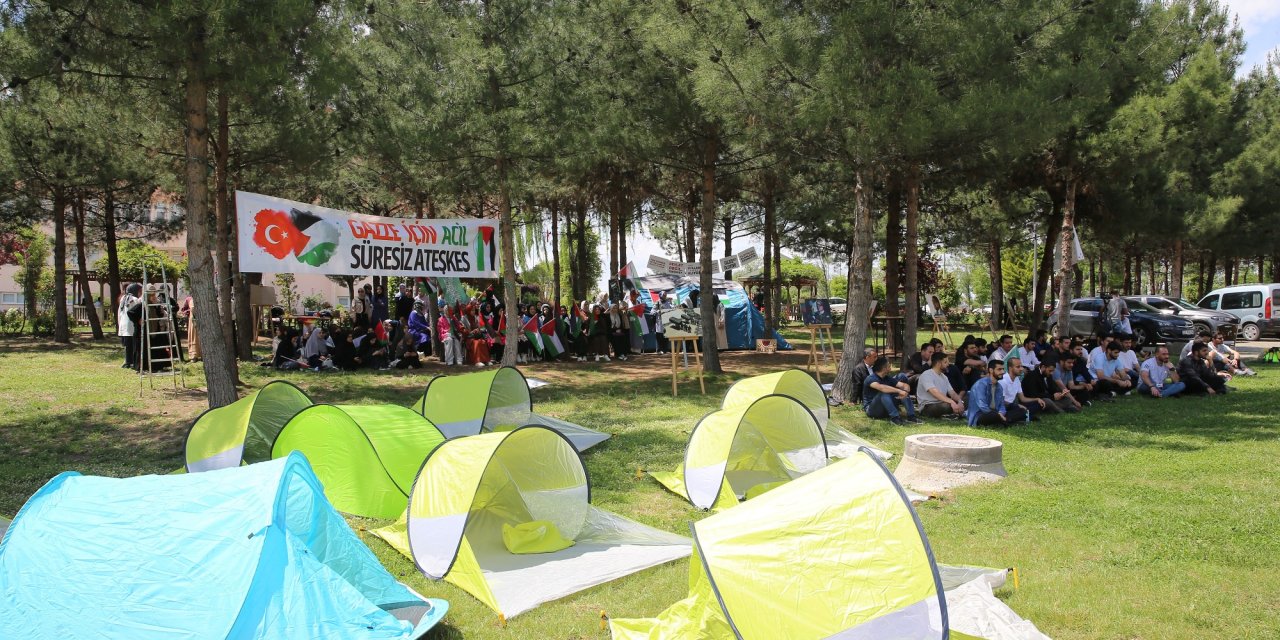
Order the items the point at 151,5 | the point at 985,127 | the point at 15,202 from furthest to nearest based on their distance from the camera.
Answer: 1. the point at 15,202
2. the point at 985,127
3. the point at 151,5

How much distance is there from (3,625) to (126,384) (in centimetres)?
929

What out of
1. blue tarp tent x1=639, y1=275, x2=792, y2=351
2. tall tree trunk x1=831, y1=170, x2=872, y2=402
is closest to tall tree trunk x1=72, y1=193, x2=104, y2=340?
blue tarp tent x1=639, y1=275, x2=792, y2=351

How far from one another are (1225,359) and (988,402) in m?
7.67

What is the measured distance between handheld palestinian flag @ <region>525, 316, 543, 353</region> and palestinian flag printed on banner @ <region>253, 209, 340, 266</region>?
5040 mm

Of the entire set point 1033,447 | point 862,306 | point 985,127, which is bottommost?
point 1033,447

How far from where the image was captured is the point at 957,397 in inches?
411

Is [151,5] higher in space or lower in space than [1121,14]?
lower

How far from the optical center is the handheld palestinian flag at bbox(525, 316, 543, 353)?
642 inches

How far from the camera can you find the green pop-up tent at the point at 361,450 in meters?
6.64

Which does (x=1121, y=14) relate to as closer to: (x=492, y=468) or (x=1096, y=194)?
(x=1096, y=194)

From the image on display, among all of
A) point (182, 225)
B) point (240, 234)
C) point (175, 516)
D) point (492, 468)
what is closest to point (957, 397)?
point (492, 468)

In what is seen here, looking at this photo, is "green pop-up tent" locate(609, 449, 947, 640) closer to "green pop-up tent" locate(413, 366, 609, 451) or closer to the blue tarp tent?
"green pop-up tent" locate(413, 366, 609, 451)

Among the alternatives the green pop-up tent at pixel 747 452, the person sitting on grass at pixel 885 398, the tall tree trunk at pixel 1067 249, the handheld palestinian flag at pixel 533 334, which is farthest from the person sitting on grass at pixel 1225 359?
the handheld palestinian flag at pixel 533 334

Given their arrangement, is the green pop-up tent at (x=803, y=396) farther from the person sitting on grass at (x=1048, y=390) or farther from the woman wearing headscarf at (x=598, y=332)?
the woman wearing headscarf at (x=598, y=332)
